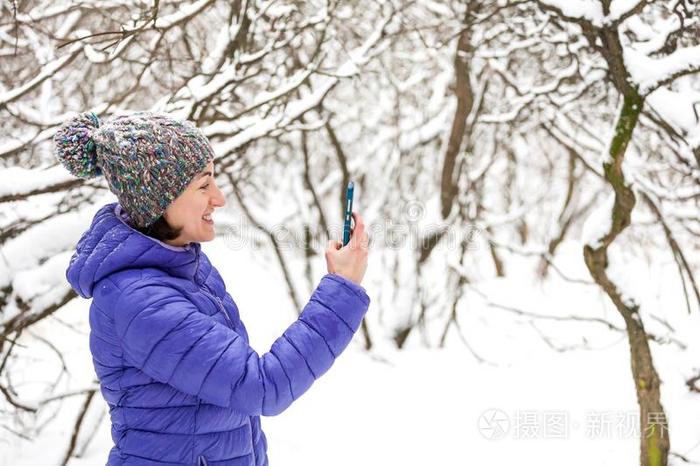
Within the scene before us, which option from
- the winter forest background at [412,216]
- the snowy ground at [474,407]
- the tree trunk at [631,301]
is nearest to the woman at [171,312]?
the winter forest background at [412,216]

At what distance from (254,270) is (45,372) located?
4664mm

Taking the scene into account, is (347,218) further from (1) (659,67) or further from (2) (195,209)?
(1) (659,67)

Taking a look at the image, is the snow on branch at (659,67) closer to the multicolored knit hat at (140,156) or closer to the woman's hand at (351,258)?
the woman's hand at (351,258)

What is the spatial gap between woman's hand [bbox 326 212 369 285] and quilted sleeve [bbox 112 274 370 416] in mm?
77

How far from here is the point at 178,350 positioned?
4.36 feet

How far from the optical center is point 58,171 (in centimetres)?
262

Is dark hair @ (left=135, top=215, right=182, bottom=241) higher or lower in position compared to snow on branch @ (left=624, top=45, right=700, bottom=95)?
lower

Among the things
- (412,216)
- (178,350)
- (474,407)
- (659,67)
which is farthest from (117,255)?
→ (412,216)

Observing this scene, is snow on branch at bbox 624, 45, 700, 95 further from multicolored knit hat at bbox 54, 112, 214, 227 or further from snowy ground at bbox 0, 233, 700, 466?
multicolored knit hat at bbox 54, 112, 214, 227

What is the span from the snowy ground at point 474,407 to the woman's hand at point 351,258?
163cm

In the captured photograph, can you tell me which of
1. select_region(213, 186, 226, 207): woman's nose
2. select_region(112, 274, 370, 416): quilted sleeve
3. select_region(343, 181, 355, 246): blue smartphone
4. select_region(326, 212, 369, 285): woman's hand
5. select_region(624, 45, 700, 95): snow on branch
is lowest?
select_region(112, 274, 370, 416): quilted sleeve

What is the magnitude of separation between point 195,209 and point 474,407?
3187mm

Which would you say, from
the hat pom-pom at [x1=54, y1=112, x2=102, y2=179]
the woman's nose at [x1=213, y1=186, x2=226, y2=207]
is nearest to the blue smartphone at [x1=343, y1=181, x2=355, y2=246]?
the woman's nose at [x1=213, y1=186, x2=226, y2=207]

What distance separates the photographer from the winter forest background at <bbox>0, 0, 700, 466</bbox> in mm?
2701
